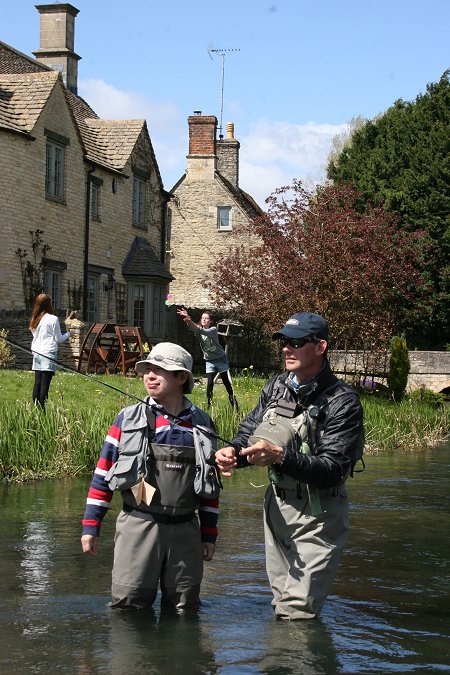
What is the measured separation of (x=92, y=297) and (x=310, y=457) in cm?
2888

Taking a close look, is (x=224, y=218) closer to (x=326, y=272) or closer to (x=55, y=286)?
(x=55, y=286)

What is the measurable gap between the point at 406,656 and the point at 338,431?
141 cm

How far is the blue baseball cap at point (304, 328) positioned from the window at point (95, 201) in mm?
28650

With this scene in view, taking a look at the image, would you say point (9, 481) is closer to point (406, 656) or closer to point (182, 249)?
point (406, 656)

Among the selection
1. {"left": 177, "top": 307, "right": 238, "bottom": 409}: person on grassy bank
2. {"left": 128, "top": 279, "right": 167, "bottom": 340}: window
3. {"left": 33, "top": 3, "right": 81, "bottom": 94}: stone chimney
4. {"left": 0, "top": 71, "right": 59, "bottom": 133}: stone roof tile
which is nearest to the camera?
{"left": 177, "top": 307, "right": 238, "bottom": 409}: person on grassy bank

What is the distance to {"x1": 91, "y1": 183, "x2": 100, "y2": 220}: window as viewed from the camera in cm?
3475

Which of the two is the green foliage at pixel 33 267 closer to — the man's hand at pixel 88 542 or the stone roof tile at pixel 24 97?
the stone roof tile at pixel 24 97

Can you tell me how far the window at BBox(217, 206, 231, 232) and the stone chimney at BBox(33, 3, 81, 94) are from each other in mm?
10788

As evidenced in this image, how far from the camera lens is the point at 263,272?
29750 mm

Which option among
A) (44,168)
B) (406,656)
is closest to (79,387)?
(44,168)

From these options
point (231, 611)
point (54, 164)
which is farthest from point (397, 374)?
point (231, 611)

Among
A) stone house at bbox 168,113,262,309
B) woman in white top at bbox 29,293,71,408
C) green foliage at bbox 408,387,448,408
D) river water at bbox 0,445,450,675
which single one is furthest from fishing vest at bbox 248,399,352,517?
stone house at bbox 168,113,262,309

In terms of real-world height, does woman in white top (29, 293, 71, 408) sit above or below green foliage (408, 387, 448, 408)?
above

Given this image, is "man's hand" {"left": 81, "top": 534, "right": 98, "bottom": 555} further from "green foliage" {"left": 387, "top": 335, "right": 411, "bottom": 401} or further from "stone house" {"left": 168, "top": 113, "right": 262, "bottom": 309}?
"stone house" {"left": 168, "top": 113, "right": 262, "bottom": 309}
